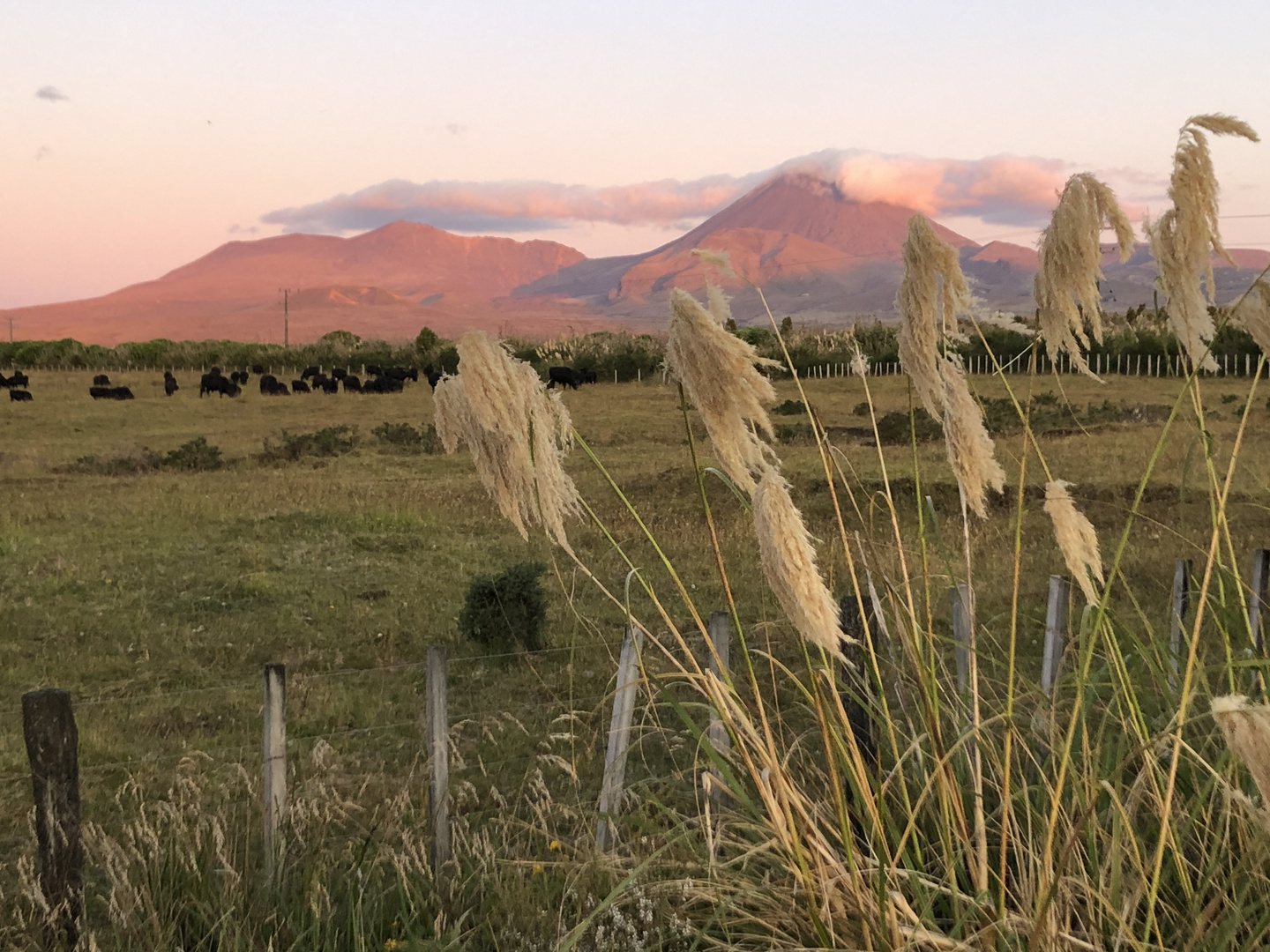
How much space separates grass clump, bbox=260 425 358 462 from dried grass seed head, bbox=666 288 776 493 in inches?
740

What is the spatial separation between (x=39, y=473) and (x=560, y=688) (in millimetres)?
13846

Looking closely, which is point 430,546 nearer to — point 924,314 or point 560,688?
point 560,688

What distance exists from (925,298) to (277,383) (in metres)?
34.5

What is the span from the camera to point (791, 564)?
1.67 meters

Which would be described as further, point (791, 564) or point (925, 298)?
point (925, 298)

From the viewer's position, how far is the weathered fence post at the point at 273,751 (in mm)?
3512

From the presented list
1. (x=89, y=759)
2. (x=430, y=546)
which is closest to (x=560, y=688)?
(x=89, y=759)

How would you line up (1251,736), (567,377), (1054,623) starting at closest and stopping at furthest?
(1251,736) < (1054,623) < (567,377)

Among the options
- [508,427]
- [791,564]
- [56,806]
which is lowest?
[56,806]

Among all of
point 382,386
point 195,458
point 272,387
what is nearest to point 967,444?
point 195,458

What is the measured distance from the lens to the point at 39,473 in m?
17.3

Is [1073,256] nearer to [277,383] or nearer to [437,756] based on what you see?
[437,756]

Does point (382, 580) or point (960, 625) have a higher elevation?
point (960, 625)

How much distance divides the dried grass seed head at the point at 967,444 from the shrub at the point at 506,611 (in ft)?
19.8
